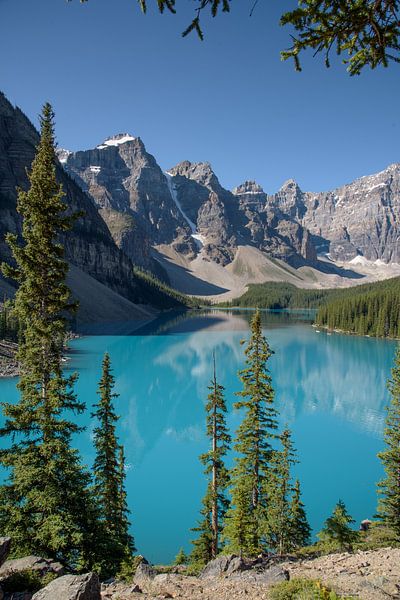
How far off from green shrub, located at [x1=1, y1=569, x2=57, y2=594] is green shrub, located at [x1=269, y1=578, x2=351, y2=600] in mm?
5239

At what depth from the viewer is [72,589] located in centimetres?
667

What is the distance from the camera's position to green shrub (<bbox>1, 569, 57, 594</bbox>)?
777cm

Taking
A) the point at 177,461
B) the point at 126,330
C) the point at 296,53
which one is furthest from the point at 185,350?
the point at 296,53

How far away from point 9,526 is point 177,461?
77.6 ft

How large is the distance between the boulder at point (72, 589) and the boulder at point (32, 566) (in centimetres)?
245

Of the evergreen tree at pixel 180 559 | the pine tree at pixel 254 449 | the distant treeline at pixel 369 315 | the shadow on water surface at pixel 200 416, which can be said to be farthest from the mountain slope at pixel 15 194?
the evergreen tree at pixel 180 559

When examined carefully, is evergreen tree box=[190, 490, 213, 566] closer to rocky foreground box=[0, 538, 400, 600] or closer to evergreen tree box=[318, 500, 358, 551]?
evergreen tree box=[318, 500, 358, 551]

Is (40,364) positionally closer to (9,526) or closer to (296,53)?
(9,526)

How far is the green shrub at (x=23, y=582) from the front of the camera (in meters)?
7.77

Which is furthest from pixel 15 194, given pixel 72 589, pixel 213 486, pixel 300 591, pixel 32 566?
pixel 300 591

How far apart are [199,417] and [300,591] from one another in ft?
123

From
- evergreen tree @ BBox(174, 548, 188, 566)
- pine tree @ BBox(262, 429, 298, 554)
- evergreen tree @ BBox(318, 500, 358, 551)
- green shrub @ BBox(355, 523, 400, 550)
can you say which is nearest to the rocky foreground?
evergreen tree @ BBox(318, 500, 358, 551)

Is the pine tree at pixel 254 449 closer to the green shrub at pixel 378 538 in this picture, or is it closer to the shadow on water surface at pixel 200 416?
the green shrub at pixel 378 538

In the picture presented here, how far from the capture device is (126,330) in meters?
119
